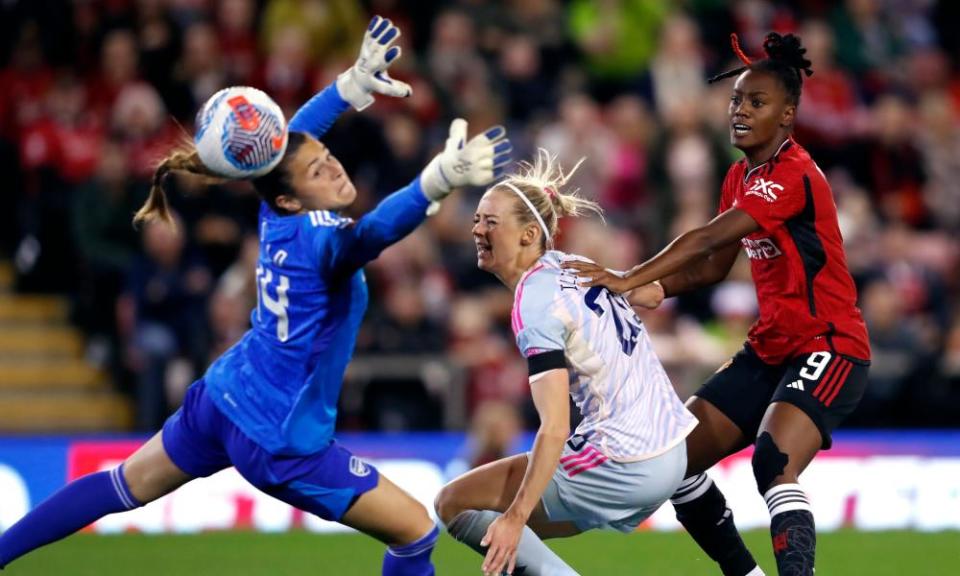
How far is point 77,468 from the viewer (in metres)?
10.7

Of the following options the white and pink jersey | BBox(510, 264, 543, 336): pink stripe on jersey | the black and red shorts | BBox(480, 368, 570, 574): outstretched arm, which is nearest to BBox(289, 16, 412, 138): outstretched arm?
BBox(510, 264, 543, 336): pink stripe on jersey

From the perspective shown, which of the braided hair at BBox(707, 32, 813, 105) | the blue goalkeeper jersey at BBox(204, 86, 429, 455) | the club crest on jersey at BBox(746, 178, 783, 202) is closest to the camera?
the blue goalkeeper jersey at BBox(204, 86, 429, 455)

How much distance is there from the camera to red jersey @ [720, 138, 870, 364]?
19.7ft

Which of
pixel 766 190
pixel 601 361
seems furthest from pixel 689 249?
pixel 601 361

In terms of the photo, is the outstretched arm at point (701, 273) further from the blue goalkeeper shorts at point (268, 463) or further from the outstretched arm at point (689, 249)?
the blue goalkeeper shorts at point (268, 463)

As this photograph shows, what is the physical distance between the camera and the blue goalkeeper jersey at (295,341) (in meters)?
5.51

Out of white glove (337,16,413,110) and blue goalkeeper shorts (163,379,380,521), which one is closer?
blue goalkeeper shorts (163,379,380,521)

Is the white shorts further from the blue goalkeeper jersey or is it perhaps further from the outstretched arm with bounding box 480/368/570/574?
the blue goalkeeper jersey

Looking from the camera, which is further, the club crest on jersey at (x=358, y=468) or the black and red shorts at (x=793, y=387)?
the black and red shorts at (x=793, y=387)

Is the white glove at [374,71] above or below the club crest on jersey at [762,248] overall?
above

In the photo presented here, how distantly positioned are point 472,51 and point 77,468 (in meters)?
5.11

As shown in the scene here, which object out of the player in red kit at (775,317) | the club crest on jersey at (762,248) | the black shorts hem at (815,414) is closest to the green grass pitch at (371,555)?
the player in red kit at (775,317)

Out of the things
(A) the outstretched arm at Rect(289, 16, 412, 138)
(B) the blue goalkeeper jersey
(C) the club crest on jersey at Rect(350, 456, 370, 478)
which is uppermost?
(A) the outstretched arm at Rect(289, 16, 412, 138)

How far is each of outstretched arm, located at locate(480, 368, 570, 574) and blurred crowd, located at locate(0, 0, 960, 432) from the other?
513cm
